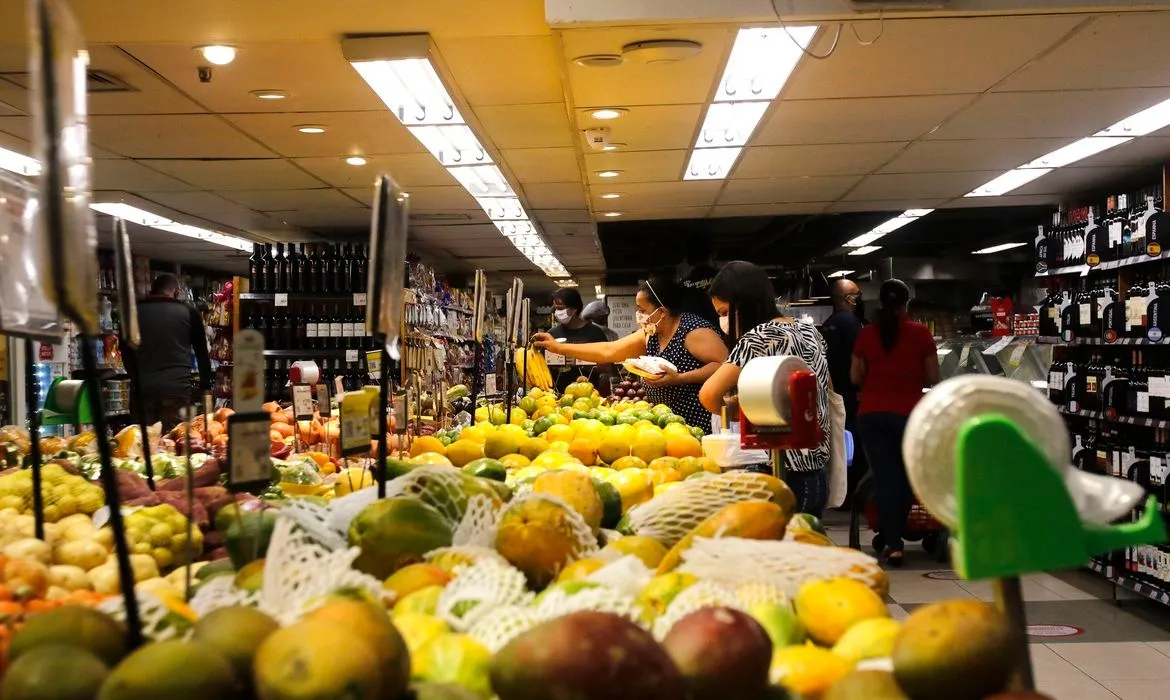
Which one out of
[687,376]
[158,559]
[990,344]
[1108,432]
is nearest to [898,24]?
[687,376]

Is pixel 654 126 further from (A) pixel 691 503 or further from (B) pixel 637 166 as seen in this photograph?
(A) pixel 691 503

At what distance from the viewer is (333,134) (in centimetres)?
582

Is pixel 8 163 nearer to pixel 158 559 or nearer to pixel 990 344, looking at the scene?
pixel 158 559

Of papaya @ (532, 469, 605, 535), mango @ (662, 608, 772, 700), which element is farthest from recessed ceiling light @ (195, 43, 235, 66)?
mango @ (662, 608, 772, 700)

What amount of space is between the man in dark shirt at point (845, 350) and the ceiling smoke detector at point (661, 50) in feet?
13.4

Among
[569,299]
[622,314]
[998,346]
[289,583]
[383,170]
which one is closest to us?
[289,583]

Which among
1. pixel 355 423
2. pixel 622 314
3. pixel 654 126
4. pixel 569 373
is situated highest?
pixel 654 126

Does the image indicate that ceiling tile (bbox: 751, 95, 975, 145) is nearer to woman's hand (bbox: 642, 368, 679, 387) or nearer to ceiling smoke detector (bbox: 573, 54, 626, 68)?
ceiling smoke detector (bbox: 573, 54, 626, 68)

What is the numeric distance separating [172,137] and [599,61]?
300cm

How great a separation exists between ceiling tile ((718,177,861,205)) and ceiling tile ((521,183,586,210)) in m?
1.20

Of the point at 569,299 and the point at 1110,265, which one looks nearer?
the point at 1110,265

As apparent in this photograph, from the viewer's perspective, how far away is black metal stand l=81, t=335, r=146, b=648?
3.22 ft

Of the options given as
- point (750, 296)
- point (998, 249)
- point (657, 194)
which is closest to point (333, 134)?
point (750, 296)

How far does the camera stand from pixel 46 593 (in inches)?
62.5
